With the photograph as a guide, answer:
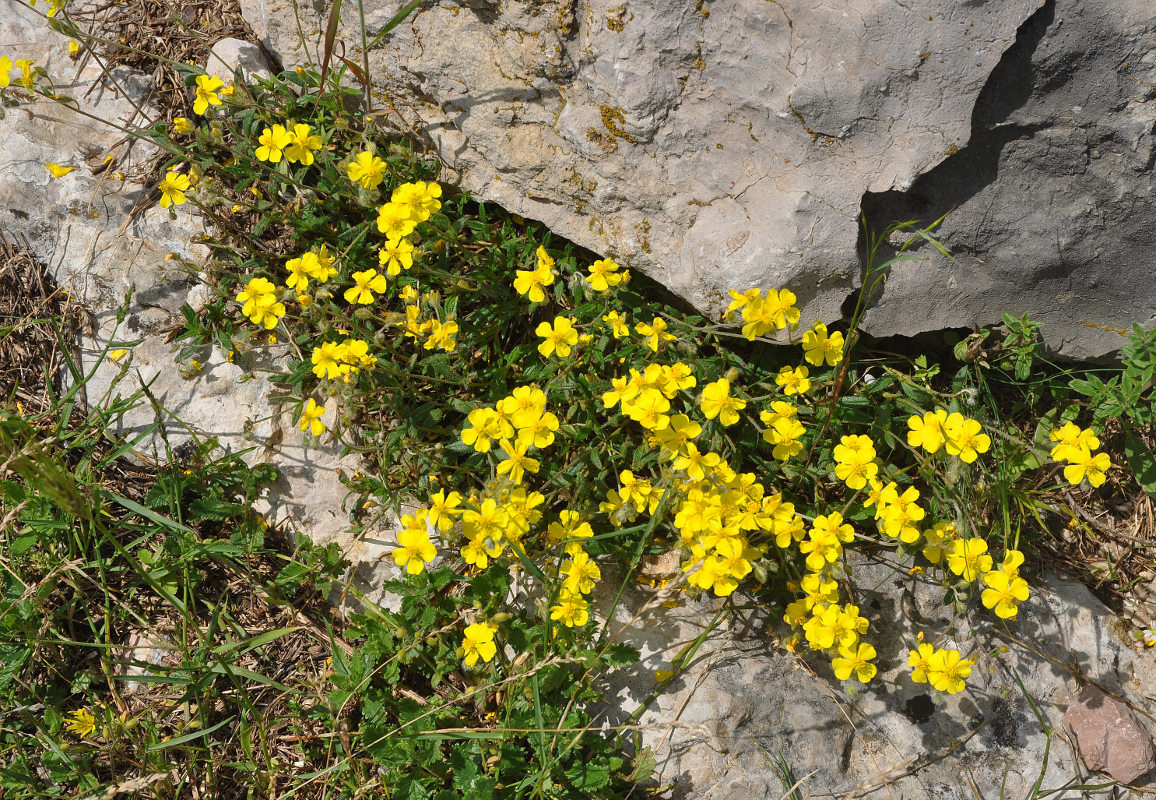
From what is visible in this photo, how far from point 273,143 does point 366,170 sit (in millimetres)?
579

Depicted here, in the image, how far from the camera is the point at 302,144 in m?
3.66

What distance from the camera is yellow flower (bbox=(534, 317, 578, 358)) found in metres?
3.27

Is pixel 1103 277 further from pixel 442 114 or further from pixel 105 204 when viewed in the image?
pixel 105 204

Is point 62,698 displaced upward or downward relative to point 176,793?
upward

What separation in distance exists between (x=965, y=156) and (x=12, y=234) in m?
4.69

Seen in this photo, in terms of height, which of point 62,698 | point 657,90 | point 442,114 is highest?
point 442,114

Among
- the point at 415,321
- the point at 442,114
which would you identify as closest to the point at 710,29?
the point at 442,114

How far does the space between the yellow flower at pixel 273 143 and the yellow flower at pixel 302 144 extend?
0.09 feet

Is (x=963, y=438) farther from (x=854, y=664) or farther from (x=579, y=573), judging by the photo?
(x=579, y=573)

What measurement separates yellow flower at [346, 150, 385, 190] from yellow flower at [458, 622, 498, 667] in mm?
1957

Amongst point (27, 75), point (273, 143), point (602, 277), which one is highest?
point (27, 75)

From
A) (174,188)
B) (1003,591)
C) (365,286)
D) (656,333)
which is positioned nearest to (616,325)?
(656,333)

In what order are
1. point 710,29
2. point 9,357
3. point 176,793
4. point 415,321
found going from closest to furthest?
point 710,29, point 176,793, point 415,321, point 9,357

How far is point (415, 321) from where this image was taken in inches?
140
